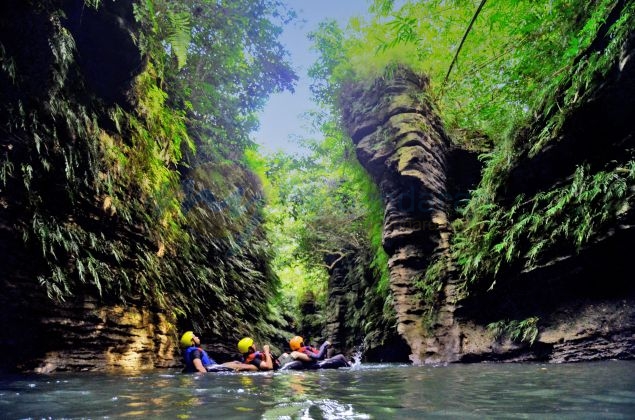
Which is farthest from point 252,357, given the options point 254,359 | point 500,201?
point 500,201

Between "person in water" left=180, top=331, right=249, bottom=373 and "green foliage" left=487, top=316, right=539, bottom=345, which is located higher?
"green foliage" left=487, top=316, right=539, bottom=345

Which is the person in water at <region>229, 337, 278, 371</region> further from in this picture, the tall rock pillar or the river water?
the river water

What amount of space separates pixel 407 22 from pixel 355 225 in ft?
44.8

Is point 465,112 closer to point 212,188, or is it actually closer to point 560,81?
point 560,81

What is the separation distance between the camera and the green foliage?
7.02 m

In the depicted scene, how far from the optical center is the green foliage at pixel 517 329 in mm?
7023

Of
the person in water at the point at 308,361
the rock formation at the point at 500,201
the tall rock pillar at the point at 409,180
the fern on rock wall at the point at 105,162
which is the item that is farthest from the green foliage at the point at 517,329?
the fern on rock wall at the point at 105,162

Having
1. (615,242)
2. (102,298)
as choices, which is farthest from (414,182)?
(102,298)

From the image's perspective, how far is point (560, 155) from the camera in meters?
7.10

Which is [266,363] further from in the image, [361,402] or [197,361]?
[361,402]

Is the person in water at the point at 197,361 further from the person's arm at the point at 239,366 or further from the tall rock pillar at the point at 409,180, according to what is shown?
the tall rock pillar at the point at 409,180

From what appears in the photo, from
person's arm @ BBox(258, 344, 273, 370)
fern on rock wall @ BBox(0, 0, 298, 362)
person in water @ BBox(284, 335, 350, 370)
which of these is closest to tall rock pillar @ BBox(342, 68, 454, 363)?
person in water @ BBox(284, 335, 350, 370)

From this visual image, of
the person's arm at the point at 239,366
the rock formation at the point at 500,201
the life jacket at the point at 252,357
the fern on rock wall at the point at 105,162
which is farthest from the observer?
the life jacket at the point at 252,357

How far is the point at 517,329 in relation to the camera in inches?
287
